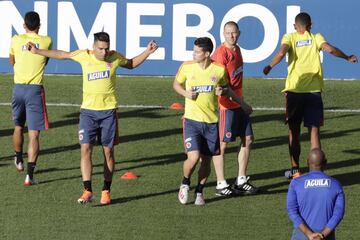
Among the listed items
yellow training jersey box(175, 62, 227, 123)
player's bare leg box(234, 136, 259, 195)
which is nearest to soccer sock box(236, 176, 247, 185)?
player's bare leg box(234, 136, 259, 195)

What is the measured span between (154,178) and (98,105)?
2133 mm

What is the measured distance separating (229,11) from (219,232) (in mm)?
12167

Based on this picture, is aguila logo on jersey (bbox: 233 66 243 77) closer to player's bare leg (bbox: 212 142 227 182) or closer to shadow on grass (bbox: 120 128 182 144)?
player's bare leg (bbox: 212 142 227 182)

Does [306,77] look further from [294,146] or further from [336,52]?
[294,146]

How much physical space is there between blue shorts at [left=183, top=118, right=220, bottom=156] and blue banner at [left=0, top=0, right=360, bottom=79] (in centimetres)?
1043

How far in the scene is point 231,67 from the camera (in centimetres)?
1538

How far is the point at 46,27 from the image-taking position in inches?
990

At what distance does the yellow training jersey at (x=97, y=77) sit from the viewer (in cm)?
1445

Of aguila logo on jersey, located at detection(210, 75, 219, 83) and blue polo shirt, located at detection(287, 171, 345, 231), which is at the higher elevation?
aguila logo on jersey, located at detection(210, 75, 219, 83)

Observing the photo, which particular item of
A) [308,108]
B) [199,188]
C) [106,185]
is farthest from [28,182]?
[308,108]

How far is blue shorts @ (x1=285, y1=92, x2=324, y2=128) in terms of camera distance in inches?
634

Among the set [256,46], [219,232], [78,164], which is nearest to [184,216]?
[219,232]

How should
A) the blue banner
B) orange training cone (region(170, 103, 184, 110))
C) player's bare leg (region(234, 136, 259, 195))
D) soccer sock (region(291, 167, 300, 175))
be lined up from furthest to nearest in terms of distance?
the blue banner < orange training cone (region(170, 103, 184, 110)) < soccer sock (region(291, 167, 300, 175)) < player's bare leg (region(234, 136, 259, 195))

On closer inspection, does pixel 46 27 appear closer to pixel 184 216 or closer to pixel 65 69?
pixel 65 69
